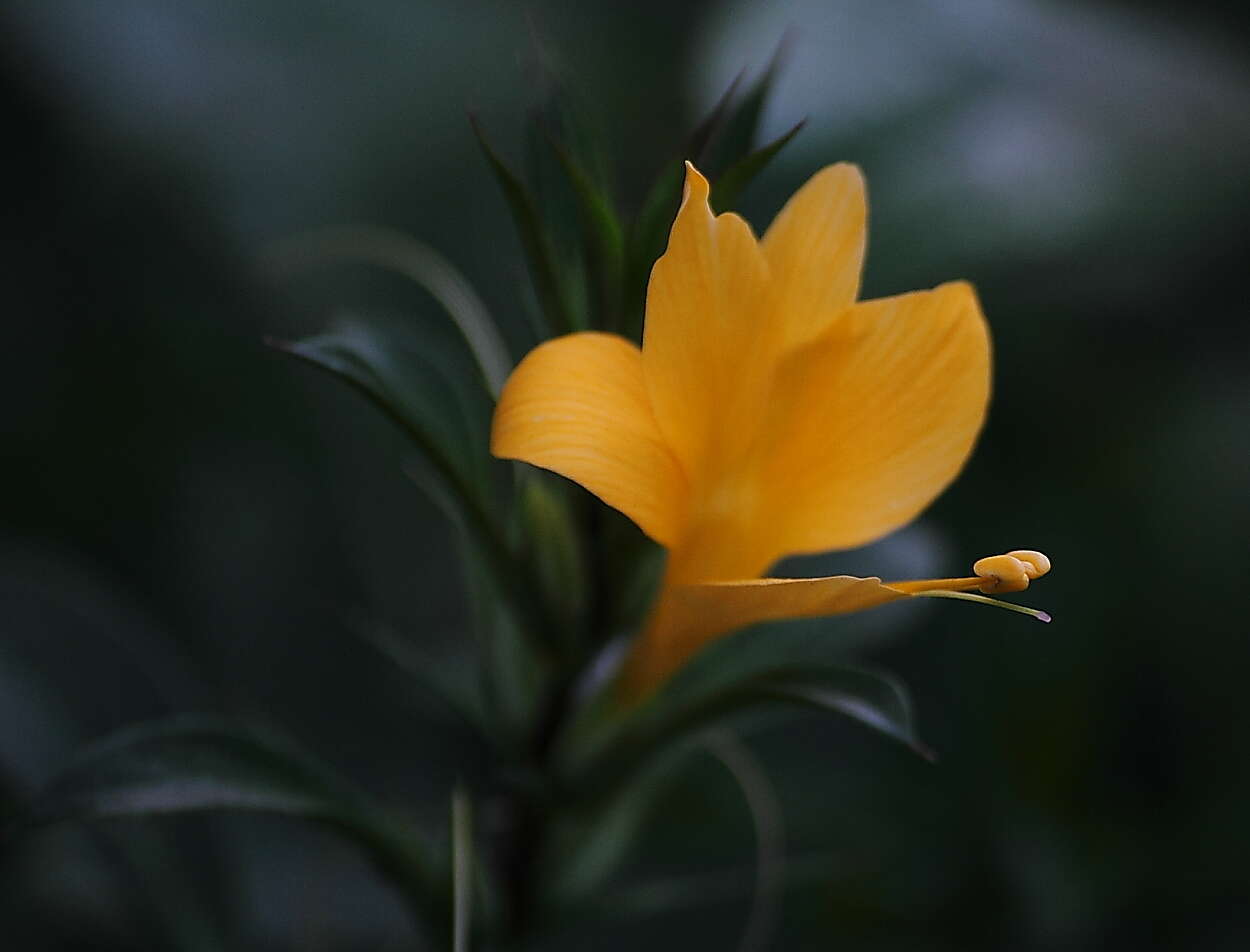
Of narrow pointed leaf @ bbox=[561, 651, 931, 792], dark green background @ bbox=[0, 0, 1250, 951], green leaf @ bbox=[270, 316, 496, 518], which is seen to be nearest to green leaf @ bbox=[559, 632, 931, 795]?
narrow pointed leaf @ bbox=[561, 651, 931, 792]

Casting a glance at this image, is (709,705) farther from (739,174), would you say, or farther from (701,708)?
(739,174)

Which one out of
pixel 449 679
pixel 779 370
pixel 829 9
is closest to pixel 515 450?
pixel 779 370

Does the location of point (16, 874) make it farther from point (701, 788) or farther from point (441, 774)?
point (701, 788)

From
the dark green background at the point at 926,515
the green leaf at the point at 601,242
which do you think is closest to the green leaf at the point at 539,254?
the green leaf at the point at 601,242

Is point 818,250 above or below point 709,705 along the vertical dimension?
above

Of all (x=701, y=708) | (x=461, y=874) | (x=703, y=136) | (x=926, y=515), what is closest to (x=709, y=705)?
(x=701, y=708)

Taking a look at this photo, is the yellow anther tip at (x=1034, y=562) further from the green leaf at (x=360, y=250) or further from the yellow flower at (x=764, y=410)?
the green leaf at (x=360, y=250)

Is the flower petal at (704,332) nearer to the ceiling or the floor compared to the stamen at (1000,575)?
nearer to the ceiling

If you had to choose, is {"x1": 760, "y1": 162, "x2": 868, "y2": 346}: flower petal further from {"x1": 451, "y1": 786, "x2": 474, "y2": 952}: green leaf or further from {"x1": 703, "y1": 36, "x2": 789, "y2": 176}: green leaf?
{"x1": 451, "y1": 786, "x2": 474, "y2": 952}: green leaf
